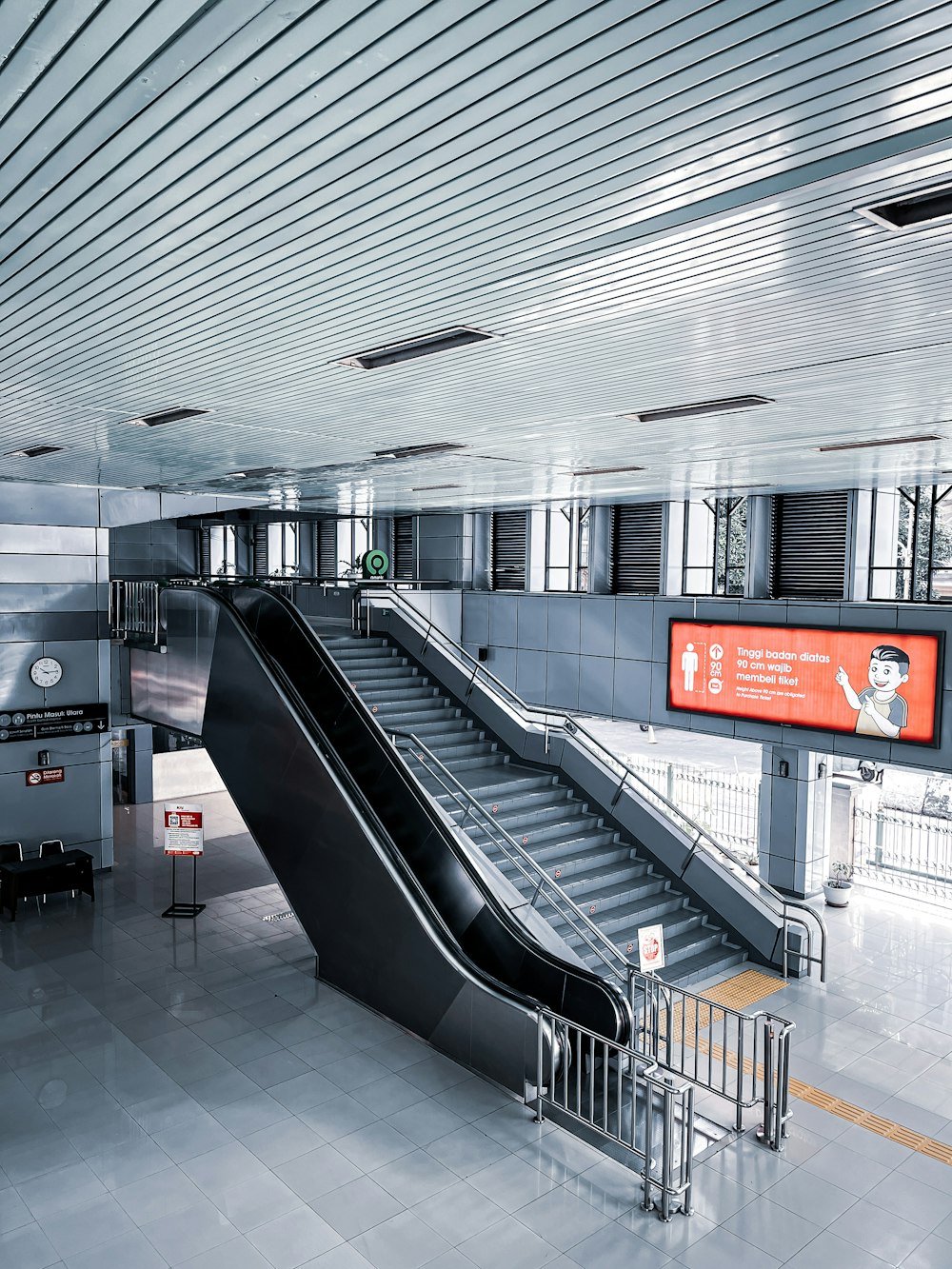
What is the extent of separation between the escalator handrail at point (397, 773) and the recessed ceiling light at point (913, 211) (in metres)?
6.72

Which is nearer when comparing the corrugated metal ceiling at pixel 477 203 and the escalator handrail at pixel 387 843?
the corrugated metal ceiling at pixel 477 203

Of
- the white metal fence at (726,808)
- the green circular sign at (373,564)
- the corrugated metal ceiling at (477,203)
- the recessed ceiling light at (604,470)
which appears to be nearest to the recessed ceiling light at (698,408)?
the corrugated metal ceiling at (477,203)

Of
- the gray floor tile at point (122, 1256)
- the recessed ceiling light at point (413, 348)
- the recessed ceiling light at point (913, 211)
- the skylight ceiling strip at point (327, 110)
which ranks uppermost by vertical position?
the skylight ceiling strip at point (327, 110)

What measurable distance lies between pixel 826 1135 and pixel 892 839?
8868 mm

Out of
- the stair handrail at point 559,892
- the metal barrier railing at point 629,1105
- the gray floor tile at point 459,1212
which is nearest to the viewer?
the gray floor tile at point 459,1212

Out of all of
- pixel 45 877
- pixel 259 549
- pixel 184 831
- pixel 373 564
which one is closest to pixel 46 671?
pixel 45 877

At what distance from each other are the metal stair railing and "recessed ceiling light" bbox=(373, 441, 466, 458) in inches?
140

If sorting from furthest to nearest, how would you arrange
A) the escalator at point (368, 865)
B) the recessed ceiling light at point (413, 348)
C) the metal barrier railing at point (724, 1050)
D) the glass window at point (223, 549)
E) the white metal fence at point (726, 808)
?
the glass window at point (223, 549) → the white metal fence at point (726, 808) → the escalator at point (368, 865) → the metal barrier railing at point (724, 1050) → the recessed ceiling light at point (413, 348)

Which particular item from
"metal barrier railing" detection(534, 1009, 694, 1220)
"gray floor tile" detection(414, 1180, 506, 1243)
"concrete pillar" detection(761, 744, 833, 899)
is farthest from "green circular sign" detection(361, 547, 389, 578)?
"gray floor tile" detection(414, 1180, 506, 1243)

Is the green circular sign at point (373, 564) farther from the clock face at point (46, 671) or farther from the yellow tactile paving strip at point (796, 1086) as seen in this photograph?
the yellow tactile paving strip at point (796, 1086)

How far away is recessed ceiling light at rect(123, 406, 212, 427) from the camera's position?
7676 millimetres

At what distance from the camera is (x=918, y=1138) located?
7488 mm

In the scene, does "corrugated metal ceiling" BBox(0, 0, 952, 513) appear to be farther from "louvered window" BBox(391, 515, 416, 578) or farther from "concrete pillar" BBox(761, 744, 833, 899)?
"louvered window" BBox(391, 515, 416, 578)

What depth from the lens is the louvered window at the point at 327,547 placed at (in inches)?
1052
